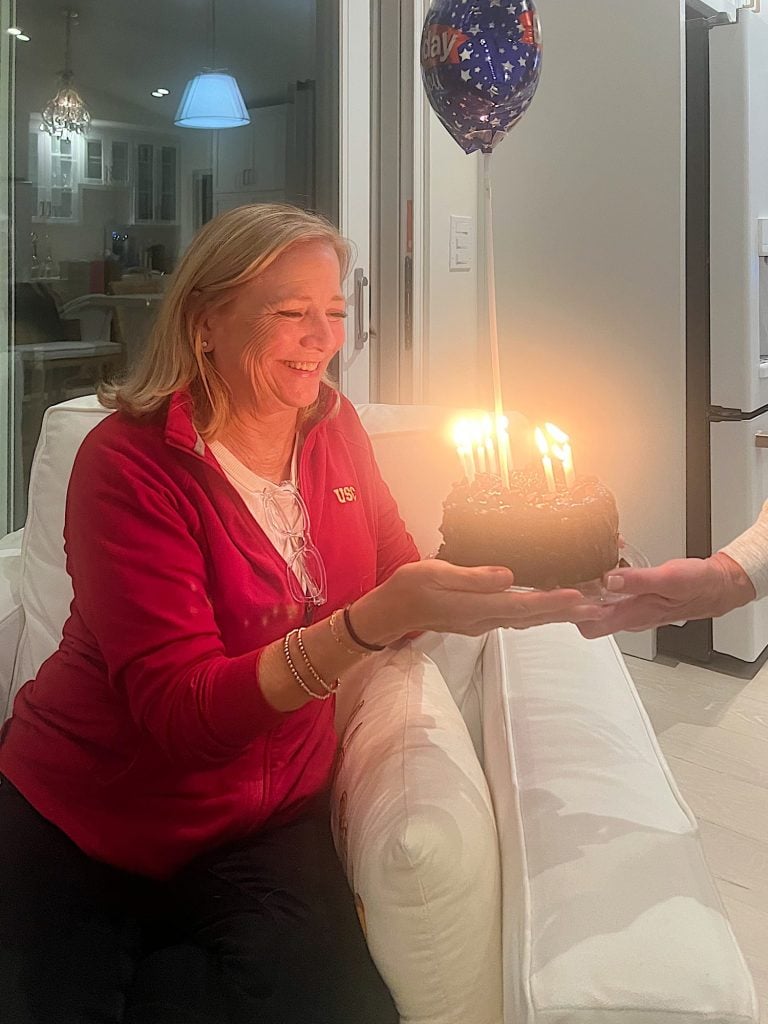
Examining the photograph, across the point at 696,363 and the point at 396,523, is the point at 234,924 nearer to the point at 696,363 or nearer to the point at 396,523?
the point at 396,523

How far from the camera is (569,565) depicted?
3.18 feet

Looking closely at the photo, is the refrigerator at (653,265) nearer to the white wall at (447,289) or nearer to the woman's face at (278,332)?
the white wall at (447,289)

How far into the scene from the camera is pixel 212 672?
3.30ft

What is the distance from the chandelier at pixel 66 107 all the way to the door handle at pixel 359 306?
873 mm

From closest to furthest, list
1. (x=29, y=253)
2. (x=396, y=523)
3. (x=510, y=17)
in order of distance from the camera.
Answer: (x=510, y=17) < (x=396, y=523) < (x=29, y=253)

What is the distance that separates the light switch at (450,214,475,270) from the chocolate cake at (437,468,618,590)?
2.03 metres

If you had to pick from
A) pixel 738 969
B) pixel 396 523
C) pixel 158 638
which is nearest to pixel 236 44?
pixel 396 523

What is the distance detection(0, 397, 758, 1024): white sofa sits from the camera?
800mm

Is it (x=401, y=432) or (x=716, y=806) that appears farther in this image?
(x=716, y=806)

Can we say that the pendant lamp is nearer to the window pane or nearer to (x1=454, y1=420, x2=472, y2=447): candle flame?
the window pane

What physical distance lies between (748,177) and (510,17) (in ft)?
5.16

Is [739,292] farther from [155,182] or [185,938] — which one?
[185,938]

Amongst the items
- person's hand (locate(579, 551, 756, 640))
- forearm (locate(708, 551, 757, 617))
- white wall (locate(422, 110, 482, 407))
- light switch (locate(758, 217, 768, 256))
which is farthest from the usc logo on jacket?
light switch (locate(758, 217, 768, 256))

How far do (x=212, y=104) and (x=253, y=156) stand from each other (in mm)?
163
